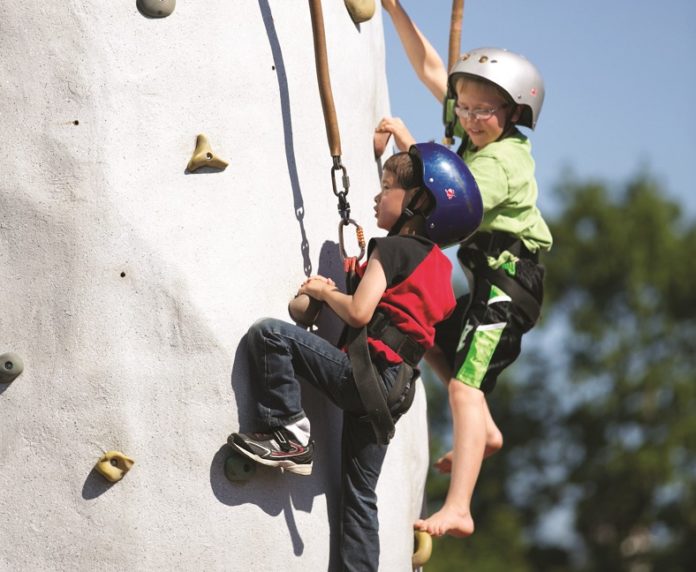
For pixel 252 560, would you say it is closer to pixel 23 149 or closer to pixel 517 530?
pixel 23 149

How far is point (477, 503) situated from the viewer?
41.4m

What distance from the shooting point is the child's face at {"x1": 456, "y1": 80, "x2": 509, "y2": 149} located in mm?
8898

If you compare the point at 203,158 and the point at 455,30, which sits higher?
the point at 203,158

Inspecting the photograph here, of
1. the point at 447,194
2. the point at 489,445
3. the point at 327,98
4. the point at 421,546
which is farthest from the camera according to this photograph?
the point at 489,445

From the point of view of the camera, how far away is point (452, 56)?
9562 millimetres

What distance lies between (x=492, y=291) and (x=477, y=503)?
110 feet

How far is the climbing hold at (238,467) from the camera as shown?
23.8 feet

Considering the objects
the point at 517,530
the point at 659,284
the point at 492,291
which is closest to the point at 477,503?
the point at 517,530

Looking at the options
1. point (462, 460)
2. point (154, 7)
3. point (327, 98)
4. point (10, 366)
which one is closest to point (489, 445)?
point (462, 460)

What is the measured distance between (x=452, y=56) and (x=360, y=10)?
40.0 inches

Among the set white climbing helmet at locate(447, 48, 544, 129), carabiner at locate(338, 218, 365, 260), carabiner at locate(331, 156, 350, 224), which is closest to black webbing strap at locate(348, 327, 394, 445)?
carabiner at locate(338, 218, 365, 260)

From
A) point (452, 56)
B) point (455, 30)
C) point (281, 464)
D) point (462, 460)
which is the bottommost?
point (462, 460)

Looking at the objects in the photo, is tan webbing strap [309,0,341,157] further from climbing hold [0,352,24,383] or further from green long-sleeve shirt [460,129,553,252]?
climbing hold [0,352,24,383]

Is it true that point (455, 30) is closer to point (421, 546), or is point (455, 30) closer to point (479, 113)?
point (479, 113)
